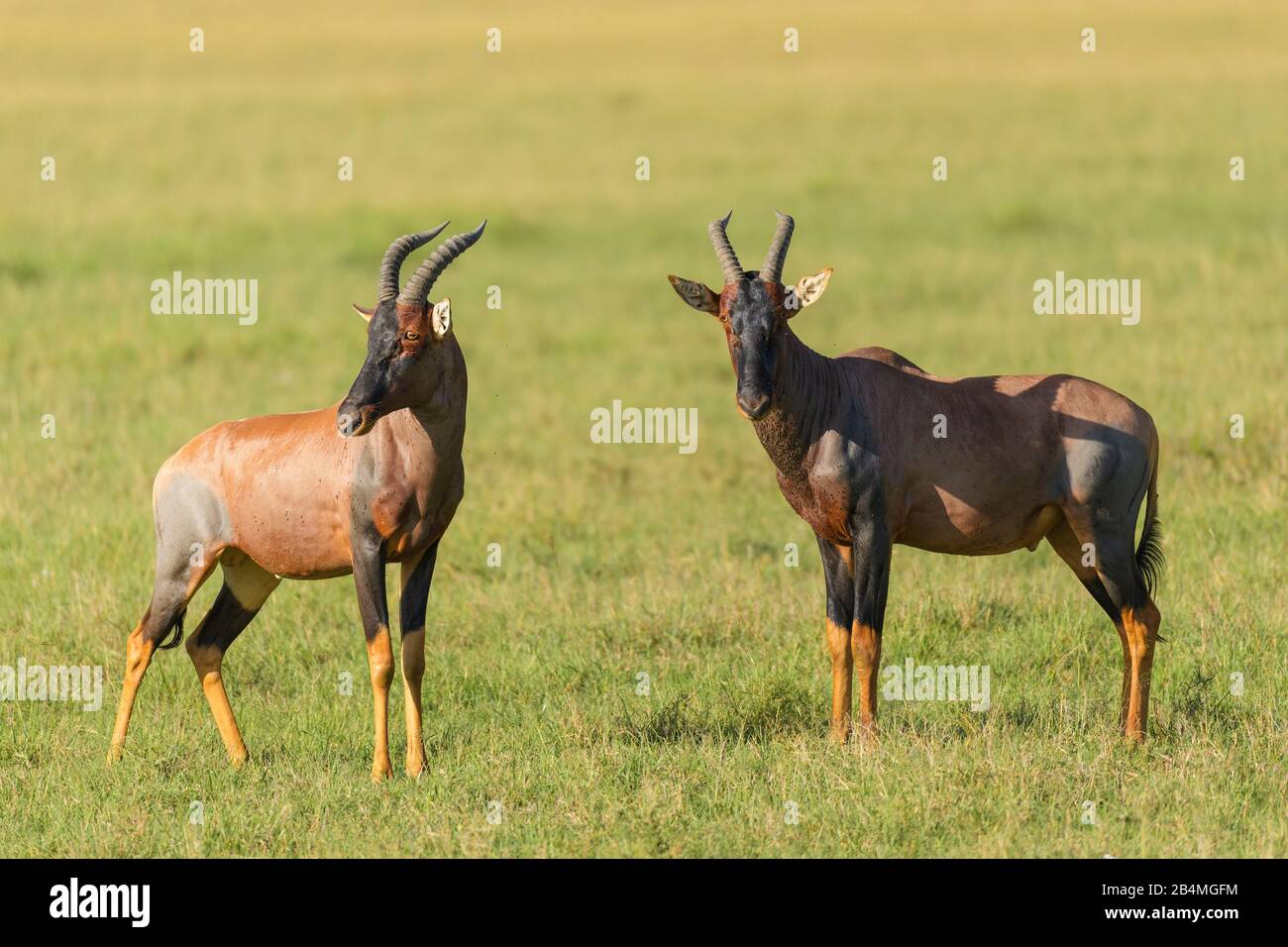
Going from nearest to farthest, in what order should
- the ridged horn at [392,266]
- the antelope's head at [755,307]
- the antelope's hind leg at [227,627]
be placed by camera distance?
the antelope's head at [755,307], the ridged horn at [392,266], the antelope's hind leg at [227,627]

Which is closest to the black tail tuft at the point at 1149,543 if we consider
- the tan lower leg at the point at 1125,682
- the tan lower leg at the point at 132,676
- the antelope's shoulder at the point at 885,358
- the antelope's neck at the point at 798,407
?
the tan lower leg at the point at 1125,682

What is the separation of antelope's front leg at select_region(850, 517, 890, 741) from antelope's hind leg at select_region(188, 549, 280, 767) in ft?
11.0

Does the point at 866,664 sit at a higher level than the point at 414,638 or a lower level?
lower

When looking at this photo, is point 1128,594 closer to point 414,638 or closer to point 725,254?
point 725,254

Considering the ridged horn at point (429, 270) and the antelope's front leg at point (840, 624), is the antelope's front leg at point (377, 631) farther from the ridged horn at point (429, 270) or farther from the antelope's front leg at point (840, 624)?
the antelope's front leg at point (840, 624)

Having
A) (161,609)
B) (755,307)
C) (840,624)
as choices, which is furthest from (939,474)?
(161,609)

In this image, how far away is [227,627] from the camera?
407 inches

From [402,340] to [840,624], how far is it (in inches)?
112

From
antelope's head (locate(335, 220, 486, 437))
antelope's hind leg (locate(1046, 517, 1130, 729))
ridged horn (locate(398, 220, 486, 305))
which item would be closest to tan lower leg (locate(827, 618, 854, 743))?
antelope's hind leg (locate(1046, 517, 1130, 729))

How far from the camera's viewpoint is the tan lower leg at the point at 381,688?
31.0ft

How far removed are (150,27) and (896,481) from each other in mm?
50533

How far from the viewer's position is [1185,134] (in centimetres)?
3403

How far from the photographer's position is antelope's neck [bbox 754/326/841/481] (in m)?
9.48

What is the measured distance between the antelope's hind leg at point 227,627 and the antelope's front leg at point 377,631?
3.21 feet
